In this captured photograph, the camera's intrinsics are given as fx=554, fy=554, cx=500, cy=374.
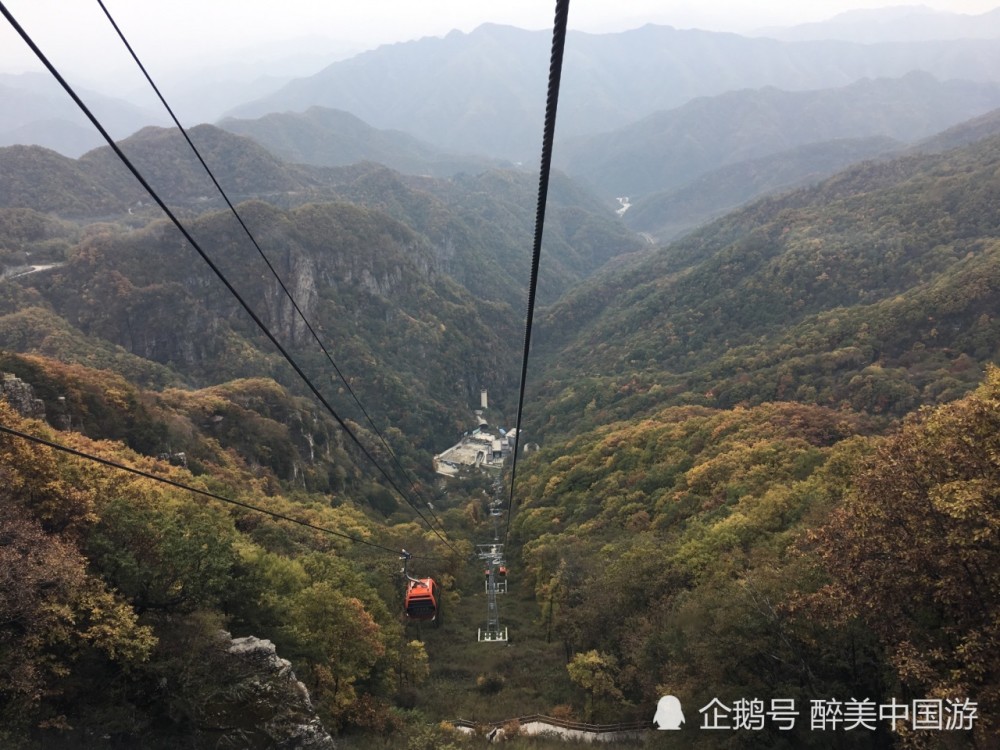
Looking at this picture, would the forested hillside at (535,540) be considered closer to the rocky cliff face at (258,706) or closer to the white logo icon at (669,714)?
the rocky cliff face at (258,706)

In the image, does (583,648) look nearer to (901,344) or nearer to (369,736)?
(369,736)

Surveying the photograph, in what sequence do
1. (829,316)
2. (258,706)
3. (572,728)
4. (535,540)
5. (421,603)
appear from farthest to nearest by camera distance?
(829,316) < (535,540) < (421,603) < (572,728) < (258,706)

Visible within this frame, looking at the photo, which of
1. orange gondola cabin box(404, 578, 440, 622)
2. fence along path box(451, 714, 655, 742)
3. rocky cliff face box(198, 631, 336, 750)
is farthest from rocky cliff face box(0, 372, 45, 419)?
fence along path box(451, 714, 655, 742)

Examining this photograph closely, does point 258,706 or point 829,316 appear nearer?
point 258,706

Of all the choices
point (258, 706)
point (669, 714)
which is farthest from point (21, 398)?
point (669, 714)

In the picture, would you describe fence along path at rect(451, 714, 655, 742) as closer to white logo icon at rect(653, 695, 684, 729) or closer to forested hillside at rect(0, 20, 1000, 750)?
forested hillside at rect(0, 20, 1000, 750)

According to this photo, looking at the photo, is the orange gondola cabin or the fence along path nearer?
the fence along path

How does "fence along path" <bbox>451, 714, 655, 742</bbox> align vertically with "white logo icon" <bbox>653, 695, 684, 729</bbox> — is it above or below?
below

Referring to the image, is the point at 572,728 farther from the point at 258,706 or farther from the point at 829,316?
the point at 829,316

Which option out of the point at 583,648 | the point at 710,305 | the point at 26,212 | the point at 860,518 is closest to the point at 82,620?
the point at 860,518

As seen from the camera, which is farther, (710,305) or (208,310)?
(710,305)

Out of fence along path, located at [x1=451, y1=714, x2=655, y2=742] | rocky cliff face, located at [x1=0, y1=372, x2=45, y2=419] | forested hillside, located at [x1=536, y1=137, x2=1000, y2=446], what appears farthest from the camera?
forested hillside, located at [x1=536, y1=137, x2=1000, y2=446]
